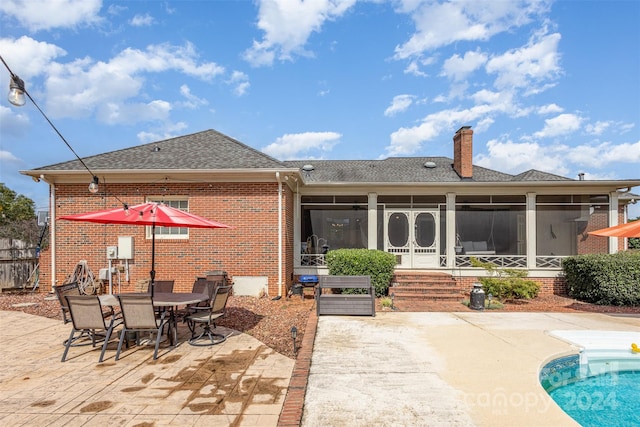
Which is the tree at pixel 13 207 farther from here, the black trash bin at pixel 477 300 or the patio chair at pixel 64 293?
the black trash bin at pixel 477 300

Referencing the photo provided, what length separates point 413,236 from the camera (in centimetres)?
1245

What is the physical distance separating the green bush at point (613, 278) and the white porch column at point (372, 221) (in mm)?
6276

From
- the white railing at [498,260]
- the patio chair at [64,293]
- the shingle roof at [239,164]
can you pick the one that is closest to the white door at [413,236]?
the white railing at [498,260]

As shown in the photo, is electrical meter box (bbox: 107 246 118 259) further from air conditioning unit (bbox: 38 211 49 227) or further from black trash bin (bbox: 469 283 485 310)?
black trash bin (bbox: 469 283 485 310)

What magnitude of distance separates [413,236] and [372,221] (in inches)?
63.3

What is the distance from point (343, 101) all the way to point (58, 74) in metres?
12.4

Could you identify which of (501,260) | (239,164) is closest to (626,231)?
(501,260)

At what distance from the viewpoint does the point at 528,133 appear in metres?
19.6

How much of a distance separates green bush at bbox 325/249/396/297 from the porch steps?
49cm

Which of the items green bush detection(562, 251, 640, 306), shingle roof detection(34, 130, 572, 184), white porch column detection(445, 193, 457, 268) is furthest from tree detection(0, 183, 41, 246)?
green bush detection(562, 251, 640, 306)

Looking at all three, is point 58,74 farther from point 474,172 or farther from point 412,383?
point 474,172

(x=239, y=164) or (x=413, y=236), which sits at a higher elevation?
(x=239, y=164)

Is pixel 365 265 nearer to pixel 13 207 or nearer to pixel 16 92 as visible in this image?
pixel 16 92

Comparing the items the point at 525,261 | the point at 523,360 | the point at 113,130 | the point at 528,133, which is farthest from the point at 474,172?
the point at 113,130
